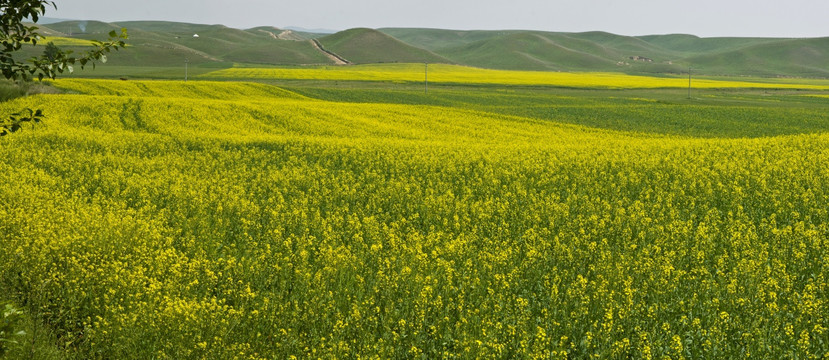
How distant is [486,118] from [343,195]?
31029mm

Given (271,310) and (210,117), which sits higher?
(210,117)

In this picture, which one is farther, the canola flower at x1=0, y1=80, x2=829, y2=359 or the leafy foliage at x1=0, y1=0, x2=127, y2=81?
the canola flower at x1=0, y1=80, x2=829, y2=359

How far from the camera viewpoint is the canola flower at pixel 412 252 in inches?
293

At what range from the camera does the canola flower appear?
7.44 metres

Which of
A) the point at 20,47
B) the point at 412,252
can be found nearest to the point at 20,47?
the point at 20,47

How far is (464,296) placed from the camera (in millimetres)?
8734

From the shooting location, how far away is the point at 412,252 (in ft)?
34.3

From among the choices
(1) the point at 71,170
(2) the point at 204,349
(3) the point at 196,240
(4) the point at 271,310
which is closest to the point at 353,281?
(4) the point at 271,310

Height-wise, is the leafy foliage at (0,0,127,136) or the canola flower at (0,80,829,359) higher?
the leafy foliage at (0,0,127,136)

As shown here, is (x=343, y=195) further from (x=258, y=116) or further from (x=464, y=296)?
(x=258, y=116)

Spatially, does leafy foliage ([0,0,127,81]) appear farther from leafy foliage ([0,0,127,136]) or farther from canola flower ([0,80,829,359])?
canola flower ([0,80,829,359])

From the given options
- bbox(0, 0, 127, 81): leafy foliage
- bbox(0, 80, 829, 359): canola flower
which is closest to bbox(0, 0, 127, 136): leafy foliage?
bbox(0, 0, 127, 81): leafy foliage

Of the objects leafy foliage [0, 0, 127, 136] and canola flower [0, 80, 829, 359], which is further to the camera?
canola flower [0, 80, 829, 359]

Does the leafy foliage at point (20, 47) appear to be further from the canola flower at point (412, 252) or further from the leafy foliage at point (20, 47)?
the canola flower at point (412, 252)
